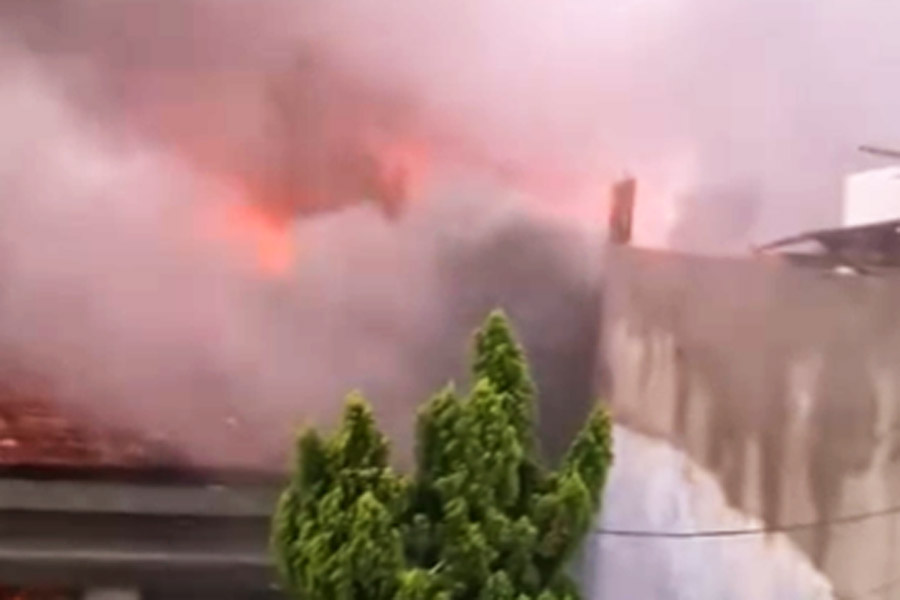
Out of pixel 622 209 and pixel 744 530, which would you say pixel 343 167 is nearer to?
pixel 622 209

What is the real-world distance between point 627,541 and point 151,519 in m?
1.57

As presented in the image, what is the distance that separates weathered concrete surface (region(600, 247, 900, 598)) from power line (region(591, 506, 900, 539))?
0.02 metres

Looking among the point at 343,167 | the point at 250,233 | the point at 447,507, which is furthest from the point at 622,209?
the point at 447,507

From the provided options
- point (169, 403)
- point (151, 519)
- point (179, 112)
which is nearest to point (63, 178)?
point (179, 112)

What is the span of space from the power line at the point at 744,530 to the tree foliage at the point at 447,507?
155 centimetres

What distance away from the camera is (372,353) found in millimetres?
5762

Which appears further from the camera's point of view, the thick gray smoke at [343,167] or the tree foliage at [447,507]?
the thick gray smoke at [343,167]

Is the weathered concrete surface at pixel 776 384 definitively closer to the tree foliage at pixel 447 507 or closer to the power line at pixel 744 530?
the power line at pixel 744 530

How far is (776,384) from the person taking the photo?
5781 millimetres

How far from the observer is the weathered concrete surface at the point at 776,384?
567cm

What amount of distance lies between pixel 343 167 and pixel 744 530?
6.03 ft

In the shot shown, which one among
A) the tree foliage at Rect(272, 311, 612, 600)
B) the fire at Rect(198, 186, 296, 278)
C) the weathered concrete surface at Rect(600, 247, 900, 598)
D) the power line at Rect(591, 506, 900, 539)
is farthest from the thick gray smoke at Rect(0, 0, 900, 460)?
the tree foliage at Rect(272, 311, 612, 600)

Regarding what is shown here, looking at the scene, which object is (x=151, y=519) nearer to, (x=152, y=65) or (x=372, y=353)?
(x=372, y=353)

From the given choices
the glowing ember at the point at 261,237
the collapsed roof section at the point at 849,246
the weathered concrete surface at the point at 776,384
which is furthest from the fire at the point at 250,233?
the collapsed roof section at the point at 849,246
